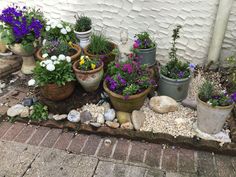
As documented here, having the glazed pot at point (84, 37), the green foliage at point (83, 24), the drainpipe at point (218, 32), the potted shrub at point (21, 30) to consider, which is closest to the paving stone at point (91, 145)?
the potted shrub at point (21, 30)

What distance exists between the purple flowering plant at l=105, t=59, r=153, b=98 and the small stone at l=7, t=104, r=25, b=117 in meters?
1.02

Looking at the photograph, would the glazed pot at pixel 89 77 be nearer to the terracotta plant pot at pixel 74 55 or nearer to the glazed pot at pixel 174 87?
the terracotta plant pot at pixel 74 55

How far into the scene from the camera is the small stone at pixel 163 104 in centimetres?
275

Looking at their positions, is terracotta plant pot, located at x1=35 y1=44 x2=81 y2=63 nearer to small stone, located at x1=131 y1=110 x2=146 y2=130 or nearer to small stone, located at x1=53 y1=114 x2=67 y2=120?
small stone, located at x1=53 y1=114 x2=67 y2=120

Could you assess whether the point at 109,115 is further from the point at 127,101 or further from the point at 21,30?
the point at 21,30

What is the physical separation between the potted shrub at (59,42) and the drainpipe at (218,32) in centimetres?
166

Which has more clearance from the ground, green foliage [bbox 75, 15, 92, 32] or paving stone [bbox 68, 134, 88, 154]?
green foliage [bbox 75, 15, 92, 32]

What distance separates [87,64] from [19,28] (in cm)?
104

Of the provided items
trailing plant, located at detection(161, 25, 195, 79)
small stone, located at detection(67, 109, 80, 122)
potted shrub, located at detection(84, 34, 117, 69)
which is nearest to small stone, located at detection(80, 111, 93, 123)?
small stone, located at detection(67, 109, 80, 122)

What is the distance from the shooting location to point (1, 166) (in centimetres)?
229

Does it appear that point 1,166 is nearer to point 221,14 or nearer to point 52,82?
point 52,82

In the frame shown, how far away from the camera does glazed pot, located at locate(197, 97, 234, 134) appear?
2319 mm

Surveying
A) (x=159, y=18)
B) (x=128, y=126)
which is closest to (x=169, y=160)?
(x=128, y=126)

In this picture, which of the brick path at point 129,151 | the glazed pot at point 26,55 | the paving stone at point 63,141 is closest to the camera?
the brick path at point 129,151
